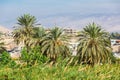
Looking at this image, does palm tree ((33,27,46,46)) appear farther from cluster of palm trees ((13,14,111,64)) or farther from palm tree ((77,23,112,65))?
palm tree ((77,23,112,65))

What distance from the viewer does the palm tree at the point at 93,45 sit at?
5550 cm

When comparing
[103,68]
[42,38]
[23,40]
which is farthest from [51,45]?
[103,68]

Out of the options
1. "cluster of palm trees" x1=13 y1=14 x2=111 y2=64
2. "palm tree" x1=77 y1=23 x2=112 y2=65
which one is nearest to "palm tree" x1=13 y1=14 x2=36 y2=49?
"cluster of palm trees" x1=13 y1=14 x2=111 y2=64

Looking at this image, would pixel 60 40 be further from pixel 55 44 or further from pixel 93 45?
pixel 93 45

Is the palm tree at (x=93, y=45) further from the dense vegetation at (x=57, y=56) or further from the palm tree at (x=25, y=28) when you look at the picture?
the palm tree at (x=25, y=28)

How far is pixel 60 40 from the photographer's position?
200ft

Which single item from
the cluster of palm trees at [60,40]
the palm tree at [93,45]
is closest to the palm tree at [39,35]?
Answer: the cluster of palm trees at [60,40]

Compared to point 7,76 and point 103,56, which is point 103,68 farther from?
point 103,56

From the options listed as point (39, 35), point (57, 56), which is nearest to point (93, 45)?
point (57, 56)

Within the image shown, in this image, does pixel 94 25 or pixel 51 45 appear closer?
pixel 94 25

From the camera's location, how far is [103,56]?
56281 millimetres

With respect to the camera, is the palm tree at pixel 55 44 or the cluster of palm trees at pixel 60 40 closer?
the cluster of palm trees at pixel 60 40

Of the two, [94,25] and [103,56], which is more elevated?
[94,25]

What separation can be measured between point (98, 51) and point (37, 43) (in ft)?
42.0
